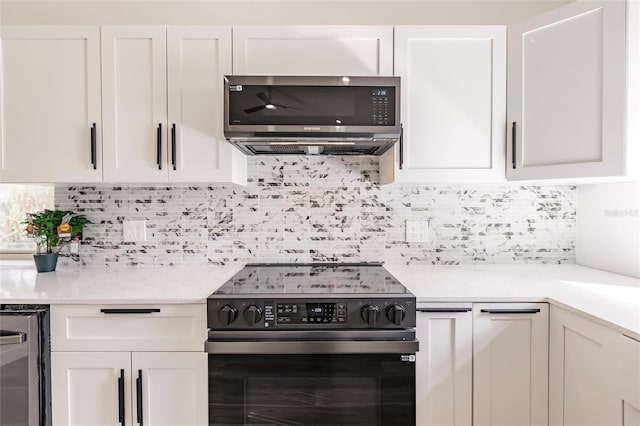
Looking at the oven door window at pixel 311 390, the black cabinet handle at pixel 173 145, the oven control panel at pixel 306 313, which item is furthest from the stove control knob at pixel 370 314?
the black cabinet handle at pixel 173 145

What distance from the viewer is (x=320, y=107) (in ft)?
5.20

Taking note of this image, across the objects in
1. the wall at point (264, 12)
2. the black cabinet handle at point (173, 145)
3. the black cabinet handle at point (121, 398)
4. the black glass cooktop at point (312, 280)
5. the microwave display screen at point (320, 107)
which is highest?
the wall at point (264, 12)

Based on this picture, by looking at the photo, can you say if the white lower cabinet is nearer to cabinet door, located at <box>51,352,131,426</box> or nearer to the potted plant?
cabinet door, located at <box>51,352,131,426</box>

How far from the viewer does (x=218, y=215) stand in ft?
6.91

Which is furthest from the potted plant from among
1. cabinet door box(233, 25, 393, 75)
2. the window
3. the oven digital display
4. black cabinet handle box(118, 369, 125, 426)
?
the oven digital display

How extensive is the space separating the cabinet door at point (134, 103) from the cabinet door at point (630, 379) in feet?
6.00

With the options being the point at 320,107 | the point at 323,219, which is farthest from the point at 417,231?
the point at 320,107

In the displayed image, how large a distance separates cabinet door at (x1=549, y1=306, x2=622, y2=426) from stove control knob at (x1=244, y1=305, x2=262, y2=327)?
1118mm

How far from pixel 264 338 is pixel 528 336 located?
1.02 metres

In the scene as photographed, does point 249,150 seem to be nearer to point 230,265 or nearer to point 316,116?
point 316,116

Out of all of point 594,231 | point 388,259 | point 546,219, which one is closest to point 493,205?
point 546,219

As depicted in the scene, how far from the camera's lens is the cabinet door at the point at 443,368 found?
147cm

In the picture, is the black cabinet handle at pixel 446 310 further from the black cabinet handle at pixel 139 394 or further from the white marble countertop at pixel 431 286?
the black cabinet handle at pixel 139 394

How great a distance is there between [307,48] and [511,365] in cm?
160
